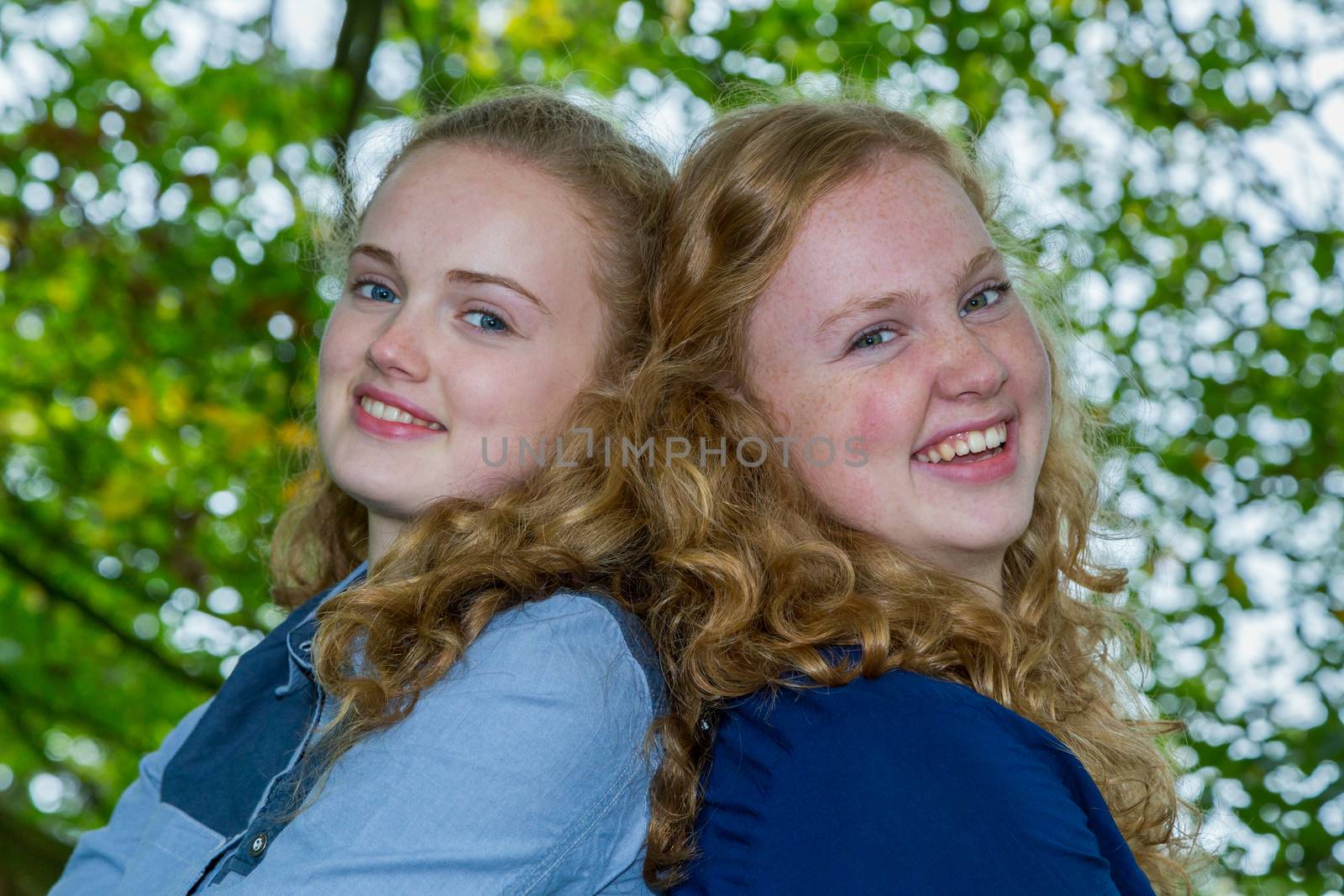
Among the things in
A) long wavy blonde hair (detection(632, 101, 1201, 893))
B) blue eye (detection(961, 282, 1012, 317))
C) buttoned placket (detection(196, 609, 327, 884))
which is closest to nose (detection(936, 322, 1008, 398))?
blue eye (detection(961, 282, 1012, 317))

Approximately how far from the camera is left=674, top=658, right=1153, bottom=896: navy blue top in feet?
5.03

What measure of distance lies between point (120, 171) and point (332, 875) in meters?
3.51

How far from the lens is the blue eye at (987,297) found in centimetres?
221

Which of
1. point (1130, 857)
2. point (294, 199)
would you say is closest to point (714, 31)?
point (294, 199)

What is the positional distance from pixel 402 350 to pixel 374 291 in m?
0.24

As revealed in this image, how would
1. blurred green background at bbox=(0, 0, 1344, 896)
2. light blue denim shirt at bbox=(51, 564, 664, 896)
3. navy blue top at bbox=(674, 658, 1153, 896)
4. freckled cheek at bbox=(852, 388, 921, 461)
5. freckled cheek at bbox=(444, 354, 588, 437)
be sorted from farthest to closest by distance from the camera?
blurred green background at bbox=(0, 0, 1344, 896), freckled cheek at bbox=(444, 354, 588, 437), freckled cheek at bbox=(852, 388, 921, 461), light blue denim shirt at bbox=(51, 564, 664, 896), navy blue top at bbox=(674, 658, 1153, 896)

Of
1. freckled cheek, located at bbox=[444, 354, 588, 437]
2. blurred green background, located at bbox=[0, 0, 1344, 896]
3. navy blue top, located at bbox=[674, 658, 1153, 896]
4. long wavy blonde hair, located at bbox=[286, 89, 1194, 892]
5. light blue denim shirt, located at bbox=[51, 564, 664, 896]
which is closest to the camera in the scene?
navy blue top, located at bbox=[674, 658, 1153, 896]

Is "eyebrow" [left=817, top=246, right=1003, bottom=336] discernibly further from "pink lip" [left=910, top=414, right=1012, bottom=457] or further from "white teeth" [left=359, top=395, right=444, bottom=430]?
"white teeth" [left=359, top=395, right=444, bottom=430]

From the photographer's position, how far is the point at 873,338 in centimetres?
212

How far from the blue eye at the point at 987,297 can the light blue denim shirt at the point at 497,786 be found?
0.79 metres

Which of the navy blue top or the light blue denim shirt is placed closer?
the navy blue top

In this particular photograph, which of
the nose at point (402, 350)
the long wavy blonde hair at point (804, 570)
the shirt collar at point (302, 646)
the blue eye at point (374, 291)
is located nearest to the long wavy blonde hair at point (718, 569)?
the long wavy blonde hair at point (804, 570)

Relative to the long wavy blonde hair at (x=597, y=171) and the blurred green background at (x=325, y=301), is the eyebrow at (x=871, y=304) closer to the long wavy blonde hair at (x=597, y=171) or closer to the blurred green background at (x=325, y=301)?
the long wavy blonde hair at (x=597, y=171)

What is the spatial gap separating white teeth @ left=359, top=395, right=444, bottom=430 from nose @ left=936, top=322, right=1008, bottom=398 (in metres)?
0.82
